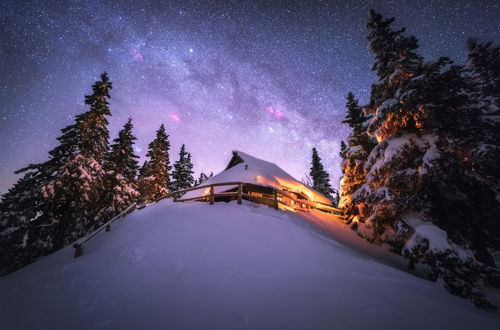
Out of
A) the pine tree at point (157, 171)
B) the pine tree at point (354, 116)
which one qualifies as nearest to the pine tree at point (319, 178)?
the pine tree at point (354, 116)

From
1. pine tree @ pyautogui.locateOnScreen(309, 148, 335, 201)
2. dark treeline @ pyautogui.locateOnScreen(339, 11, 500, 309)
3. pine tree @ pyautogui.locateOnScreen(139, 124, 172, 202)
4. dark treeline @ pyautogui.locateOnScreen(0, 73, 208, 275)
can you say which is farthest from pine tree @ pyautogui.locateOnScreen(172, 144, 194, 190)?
dark treeline @ pyautogui.locateOnScreen(339, 11, 500, 309)

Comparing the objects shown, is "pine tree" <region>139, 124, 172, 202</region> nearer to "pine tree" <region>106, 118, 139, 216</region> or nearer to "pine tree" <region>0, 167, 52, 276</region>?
"pine tree" <region>106, 118, 139, 216</region>

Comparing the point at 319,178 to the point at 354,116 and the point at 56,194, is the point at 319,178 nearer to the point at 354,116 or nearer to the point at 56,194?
the point at 354,116

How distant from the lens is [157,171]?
27.0 meters

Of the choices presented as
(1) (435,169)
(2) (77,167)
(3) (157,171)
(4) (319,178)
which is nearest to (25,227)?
(2) (77,167)

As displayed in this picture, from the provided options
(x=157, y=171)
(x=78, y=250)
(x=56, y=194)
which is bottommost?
(x=78, y=250)

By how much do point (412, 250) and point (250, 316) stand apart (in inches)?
233

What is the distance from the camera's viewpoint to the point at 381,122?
9562 mm

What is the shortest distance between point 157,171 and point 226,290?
26.0 metres

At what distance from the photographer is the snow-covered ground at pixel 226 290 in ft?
10.5

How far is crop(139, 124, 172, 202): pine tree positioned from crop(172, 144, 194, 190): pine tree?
13.6 feet

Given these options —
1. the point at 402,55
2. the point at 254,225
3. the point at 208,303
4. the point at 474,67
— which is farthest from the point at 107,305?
the point at 474,67

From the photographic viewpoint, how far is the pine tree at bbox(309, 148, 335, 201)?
3397 centimetres

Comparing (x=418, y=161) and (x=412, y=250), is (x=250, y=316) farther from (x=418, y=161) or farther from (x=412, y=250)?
(x=418, y=161)
